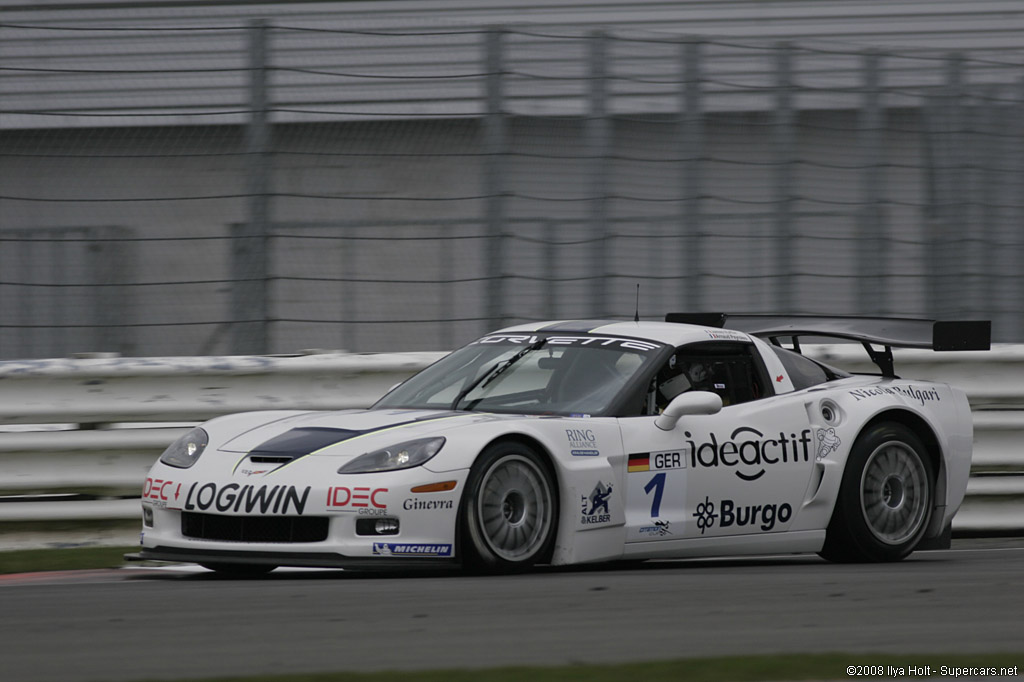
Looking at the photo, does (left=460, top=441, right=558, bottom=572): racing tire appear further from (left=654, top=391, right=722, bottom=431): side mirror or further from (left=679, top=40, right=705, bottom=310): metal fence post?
(left=679, top=40, right=705, bottom=310): metal fence post

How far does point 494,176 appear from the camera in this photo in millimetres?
8711

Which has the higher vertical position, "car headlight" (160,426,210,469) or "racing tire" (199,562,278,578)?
"car headlight" (160,426,210,469)

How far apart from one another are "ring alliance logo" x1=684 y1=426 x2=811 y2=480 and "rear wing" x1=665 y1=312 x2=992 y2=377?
744mm

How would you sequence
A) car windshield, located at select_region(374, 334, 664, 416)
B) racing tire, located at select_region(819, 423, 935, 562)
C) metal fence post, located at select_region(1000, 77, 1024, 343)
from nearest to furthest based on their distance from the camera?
1. car windshield, located at select_region(374, 334, 664, 416)
2. racing tire, located at select_region(819, 423, 935, 562)
3. metal fence post, located at select_region(1000, 77, 1024, 343)

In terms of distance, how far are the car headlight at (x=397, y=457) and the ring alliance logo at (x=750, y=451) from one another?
130 cm

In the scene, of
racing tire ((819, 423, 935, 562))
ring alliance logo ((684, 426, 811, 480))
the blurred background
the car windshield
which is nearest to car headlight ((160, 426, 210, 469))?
the car windshield

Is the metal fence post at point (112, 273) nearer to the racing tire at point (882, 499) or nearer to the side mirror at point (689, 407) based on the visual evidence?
the side mirror at point (689, 407)

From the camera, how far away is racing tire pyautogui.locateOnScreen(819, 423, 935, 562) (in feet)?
25.1

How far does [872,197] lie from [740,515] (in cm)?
254

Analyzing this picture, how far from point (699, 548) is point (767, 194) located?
8.32ft

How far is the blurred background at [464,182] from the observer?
27.3 feet

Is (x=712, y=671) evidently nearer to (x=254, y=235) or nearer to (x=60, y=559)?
(x=60, y=559)

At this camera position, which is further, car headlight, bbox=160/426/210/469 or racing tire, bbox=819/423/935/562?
racing tire, bbox=819/423/935/562

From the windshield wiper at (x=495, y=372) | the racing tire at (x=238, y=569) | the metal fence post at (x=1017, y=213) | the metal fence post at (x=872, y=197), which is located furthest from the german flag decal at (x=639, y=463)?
the metal fence post at (x=1017, y=213)
